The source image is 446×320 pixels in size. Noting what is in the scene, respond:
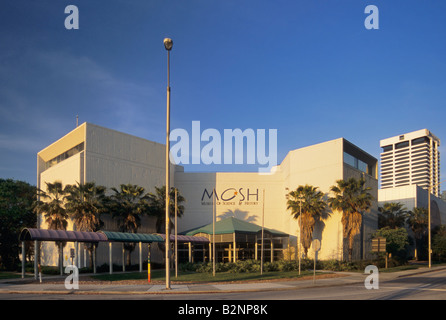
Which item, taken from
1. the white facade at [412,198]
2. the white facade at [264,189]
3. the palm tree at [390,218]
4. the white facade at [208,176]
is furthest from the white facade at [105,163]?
the white facade at [412,198]

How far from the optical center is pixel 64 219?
4903cm

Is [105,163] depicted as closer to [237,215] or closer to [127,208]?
[127,208]

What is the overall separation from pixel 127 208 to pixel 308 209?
22.0m

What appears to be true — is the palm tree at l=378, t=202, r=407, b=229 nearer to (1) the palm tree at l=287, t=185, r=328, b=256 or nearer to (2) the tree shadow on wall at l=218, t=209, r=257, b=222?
(1) the palm tree at l=287, t=185, r=328, b=256

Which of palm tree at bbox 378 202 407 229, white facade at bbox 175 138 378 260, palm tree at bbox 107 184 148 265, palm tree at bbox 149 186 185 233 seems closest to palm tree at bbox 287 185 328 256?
white facade at bbox 175 138 378 260

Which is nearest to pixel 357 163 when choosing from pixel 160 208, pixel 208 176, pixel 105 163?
pixel 208 176

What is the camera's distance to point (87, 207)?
145ft

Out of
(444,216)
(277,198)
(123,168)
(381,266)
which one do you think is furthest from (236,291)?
(444,216)

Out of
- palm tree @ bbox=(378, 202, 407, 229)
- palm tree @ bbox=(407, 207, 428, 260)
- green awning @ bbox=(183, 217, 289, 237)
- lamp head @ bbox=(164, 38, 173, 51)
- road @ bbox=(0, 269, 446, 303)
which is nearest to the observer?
road @ bbox=(0, 269, 446, 303)

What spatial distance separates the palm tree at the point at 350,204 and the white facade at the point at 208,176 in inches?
82.9

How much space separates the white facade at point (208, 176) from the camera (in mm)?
52091

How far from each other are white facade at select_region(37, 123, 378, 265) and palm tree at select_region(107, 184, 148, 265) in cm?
253

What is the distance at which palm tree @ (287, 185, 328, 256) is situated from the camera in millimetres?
52469
